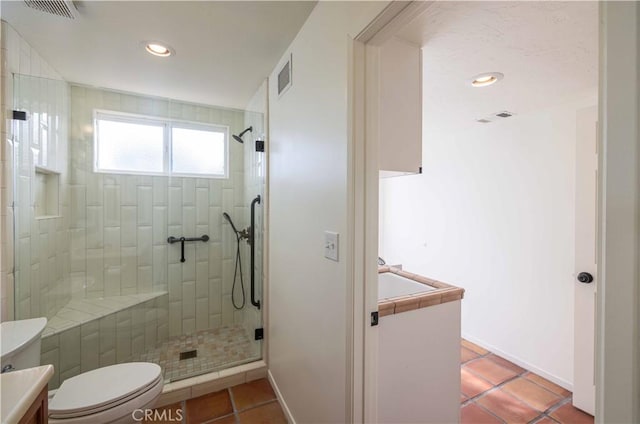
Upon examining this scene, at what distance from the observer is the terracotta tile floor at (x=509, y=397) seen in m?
1.88

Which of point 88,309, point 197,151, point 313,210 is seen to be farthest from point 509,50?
point 88,309

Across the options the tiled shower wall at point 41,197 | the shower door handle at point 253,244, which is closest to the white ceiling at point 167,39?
the tiled shower wall at point 41,197

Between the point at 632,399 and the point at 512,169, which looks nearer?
the point at 632,399

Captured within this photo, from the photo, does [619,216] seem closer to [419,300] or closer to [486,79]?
[419,300]

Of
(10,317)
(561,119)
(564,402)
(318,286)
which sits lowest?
(564,402)

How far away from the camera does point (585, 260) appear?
2010 millimetres

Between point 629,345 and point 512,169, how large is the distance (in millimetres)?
2526

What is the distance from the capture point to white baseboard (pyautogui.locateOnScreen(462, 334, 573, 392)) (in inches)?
87.2

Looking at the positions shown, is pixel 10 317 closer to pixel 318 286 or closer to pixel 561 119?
pixel 318 286

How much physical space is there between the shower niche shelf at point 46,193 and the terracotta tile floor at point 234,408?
1608 millimetres

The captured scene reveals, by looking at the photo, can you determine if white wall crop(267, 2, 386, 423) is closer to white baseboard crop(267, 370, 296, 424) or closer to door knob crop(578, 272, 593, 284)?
white baseboard crop(267, 370, 296, 424)

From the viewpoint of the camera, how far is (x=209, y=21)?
1479 millimetres

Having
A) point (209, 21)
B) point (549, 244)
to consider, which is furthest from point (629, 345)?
point (549, 244)

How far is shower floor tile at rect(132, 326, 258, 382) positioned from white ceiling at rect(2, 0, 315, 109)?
2222 mm
